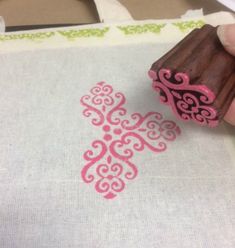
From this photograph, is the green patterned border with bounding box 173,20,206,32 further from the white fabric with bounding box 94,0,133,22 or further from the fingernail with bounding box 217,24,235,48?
the fingernail with bounding box 217,24,235,48

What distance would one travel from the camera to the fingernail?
349 millimetres

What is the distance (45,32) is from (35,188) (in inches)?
10.2

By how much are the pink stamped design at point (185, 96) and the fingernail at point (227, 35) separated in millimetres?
58

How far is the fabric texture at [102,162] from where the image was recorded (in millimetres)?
367

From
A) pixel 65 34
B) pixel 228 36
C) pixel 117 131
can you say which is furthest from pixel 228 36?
pixel 65 34

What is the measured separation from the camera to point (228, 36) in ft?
1.15

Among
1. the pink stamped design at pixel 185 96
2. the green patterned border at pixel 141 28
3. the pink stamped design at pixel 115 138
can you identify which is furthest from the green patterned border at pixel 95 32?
the pink stamped design at pixel 185 96

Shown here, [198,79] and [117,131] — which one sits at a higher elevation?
[198,79]

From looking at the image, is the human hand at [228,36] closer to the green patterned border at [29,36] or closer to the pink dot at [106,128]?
the pink dot at [106,128]

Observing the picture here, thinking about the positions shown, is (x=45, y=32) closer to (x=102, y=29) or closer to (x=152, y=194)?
(x=102, y=29)

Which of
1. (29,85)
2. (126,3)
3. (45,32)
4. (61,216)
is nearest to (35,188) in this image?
A: (61,216)

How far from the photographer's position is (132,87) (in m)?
0.49

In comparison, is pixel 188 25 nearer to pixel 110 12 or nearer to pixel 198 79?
pixel 110 12

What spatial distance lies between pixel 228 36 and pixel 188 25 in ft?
0.70
